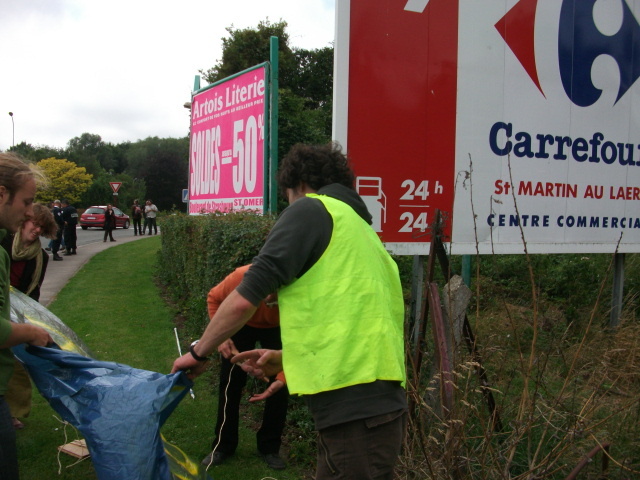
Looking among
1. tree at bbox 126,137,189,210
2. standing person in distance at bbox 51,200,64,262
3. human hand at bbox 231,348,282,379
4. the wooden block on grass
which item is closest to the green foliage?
the wooden block on grass

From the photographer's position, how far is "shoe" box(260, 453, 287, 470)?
407cm

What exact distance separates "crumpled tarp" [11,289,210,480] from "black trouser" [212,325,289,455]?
1065 millimetres

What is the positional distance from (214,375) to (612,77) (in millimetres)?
4813

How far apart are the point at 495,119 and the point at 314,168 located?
324cm

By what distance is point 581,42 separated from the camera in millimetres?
5695

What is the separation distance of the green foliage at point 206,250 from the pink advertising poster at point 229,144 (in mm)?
554

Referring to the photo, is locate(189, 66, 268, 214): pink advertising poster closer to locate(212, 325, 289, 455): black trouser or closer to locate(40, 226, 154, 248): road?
locate(212, 325, 289, 455): black trouser

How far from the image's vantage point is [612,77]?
19.6ft

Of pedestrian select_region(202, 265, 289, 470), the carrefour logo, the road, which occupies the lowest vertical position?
the road

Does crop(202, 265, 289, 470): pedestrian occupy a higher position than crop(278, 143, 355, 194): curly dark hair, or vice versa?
crop(278, 143, 355, 194): curly dark hair

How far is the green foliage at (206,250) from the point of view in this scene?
4884 millimetres

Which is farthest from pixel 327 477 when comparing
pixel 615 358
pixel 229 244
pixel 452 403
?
pixel 615 358

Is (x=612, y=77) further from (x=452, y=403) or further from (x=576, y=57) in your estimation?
(x=452, y=403)

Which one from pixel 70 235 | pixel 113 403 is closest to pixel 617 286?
pixel 113 403
